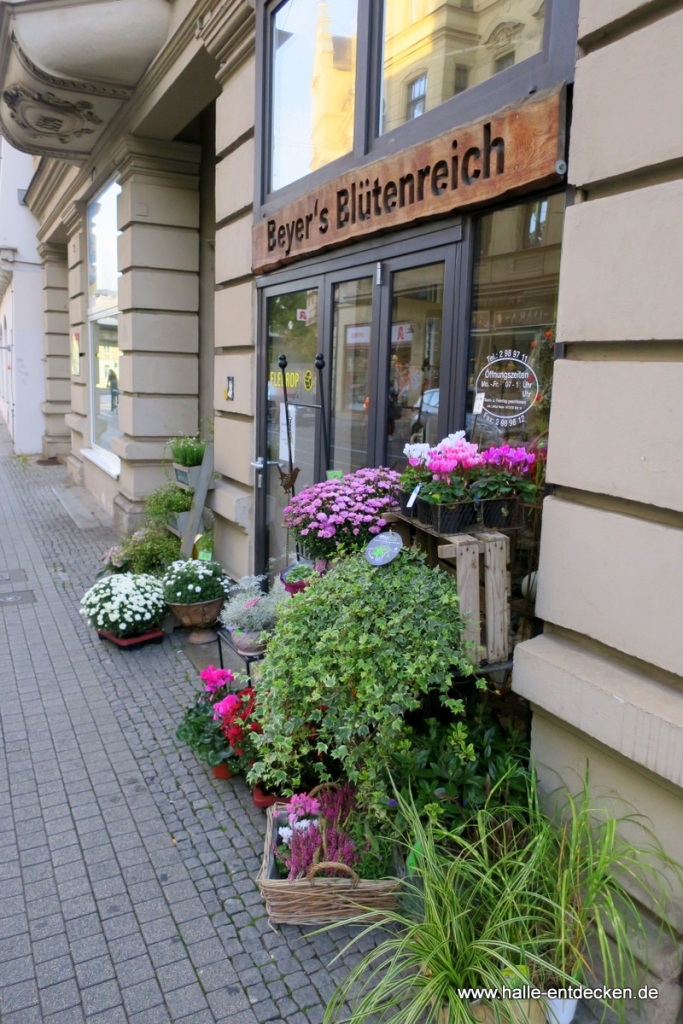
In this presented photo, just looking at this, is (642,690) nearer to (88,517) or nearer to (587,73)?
(587,73)

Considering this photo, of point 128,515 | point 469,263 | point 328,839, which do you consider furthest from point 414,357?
point 128,515

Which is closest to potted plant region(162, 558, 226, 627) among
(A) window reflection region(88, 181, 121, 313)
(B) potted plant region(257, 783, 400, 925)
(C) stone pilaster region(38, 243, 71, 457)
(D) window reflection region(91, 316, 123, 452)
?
(B) potted plant region(257, 783, 400, 925)

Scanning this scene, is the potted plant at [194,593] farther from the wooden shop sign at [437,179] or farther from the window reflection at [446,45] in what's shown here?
the window reflection at [446,45]

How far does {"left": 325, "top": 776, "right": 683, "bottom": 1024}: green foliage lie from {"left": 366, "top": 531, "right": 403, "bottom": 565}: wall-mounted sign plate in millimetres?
948

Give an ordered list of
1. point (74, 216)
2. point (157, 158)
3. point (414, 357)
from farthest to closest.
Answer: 1. point (74, 216)
2. point (157, 158)
3. point (414, 357)

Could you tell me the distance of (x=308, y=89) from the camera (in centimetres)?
505

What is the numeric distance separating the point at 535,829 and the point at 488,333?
2.17m

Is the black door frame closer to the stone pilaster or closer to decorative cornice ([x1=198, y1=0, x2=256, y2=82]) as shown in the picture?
decorative cornice ([x1=198, y1=0, x2=256, y2=82])

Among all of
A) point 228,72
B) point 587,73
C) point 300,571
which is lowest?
point 300,571

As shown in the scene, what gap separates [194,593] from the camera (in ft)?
19.1

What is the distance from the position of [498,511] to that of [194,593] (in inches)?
132

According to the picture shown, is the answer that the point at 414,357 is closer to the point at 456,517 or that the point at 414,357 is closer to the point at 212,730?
the point at 456,517

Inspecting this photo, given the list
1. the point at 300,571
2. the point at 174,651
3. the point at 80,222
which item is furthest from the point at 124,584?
the point at 80,222

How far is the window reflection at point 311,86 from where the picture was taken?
4.64m
